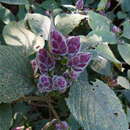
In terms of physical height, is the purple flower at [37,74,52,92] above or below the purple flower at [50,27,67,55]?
below

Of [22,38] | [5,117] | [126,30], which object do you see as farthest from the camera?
[126,30]

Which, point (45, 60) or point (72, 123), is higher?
point (45, 60)

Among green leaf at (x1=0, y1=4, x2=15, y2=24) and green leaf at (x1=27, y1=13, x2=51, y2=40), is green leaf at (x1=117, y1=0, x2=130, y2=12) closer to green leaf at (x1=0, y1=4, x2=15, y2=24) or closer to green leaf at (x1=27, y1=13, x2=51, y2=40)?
green leaf at (x1=0, y1=4, x2=15, y2=24)

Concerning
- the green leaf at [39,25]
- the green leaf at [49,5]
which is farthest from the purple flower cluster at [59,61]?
the green leaf at [49,5]

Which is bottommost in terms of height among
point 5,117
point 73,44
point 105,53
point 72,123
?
point 72,123

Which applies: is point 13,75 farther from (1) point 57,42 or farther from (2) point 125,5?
(2) point 125,5

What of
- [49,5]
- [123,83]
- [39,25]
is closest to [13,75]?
[39,25]

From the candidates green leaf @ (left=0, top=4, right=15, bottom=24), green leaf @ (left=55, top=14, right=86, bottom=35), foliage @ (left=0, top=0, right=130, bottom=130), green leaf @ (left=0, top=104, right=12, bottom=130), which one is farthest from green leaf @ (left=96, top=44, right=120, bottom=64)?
green leaf @ (left=0, top=4, right=15, bottom=24)
